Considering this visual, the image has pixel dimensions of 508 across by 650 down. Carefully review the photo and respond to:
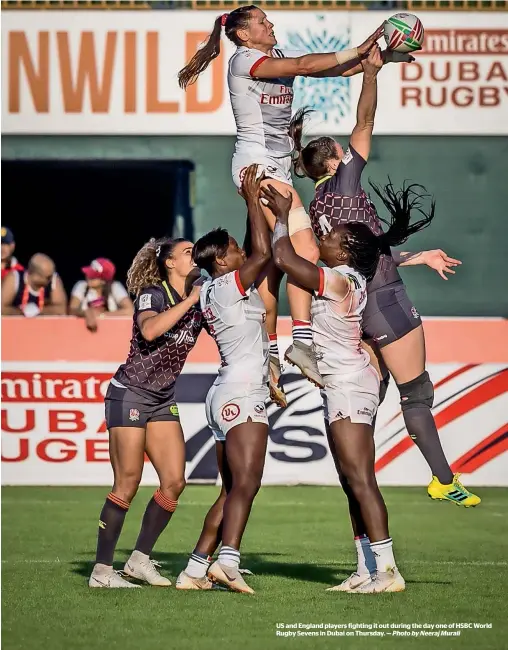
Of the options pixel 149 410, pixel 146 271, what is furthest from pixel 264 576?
pixel 146 271

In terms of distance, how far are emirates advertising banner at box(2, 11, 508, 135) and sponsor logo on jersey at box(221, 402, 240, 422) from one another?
23.1ft

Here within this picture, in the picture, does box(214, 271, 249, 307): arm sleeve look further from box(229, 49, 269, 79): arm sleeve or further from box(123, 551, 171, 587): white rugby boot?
box(123, 551, 171, 587): white rugby boot

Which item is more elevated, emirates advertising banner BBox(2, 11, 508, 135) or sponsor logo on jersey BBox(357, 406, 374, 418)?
emirates advertising banner BBox(2, 11, 508, 135)

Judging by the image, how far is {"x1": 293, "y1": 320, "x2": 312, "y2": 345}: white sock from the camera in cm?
656

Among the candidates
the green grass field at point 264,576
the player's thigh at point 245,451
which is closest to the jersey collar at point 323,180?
the player's thigh at point 245,451

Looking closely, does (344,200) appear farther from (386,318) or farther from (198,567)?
(198,567)

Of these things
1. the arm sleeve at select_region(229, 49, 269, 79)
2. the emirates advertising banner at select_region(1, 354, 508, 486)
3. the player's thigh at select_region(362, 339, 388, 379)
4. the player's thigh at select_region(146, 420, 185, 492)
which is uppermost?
the arm sleeve at select_region(229, 49, 269, 79)

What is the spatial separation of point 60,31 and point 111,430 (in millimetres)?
7618

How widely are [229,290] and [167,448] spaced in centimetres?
106

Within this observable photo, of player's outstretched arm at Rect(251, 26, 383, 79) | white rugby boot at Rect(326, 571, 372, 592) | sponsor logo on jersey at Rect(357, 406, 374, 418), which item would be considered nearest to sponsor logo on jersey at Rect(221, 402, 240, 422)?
sponsor logo on jersey at Rect(357, 406, 374, 418)

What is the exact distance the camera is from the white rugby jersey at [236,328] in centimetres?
664

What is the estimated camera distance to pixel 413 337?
7281 mm

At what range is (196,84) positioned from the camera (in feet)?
44.0

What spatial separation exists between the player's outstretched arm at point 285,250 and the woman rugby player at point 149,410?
666mm
